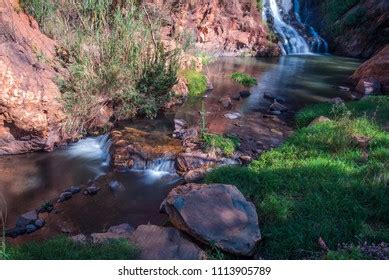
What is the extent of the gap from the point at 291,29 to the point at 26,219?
93.6 feet

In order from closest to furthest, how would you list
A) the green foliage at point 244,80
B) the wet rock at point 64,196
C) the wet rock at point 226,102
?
1. the wet rock at point 64,196
2. the wet rock at point 226,102
3. the green foliage at point 244,80

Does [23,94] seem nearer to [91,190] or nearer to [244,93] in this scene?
[91,190]

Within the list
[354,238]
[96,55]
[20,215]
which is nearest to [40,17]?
[96,55]

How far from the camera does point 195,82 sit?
13047 mm

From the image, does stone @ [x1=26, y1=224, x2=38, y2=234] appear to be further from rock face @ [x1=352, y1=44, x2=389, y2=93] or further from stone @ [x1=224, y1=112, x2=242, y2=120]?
rock face @ [x1=352, y1=44, x2=389, y2=93]

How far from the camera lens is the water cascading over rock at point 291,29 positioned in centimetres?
2836

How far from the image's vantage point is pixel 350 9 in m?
29.8

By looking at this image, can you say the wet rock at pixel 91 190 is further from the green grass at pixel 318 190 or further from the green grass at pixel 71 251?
the green grass at pixel 71 251

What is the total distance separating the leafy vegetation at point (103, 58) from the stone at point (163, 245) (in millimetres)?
4652

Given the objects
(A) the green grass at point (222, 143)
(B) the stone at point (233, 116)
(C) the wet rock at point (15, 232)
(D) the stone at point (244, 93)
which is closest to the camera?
(C) the wet rock at point (15, 232)

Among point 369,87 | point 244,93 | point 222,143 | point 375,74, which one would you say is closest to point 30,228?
point 222,143

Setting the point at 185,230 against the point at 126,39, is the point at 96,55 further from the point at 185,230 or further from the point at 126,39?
the point at 185,230

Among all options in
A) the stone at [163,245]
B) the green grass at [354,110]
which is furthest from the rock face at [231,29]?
the stone at [163,245]

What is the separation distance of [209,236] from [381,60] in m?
14.0
